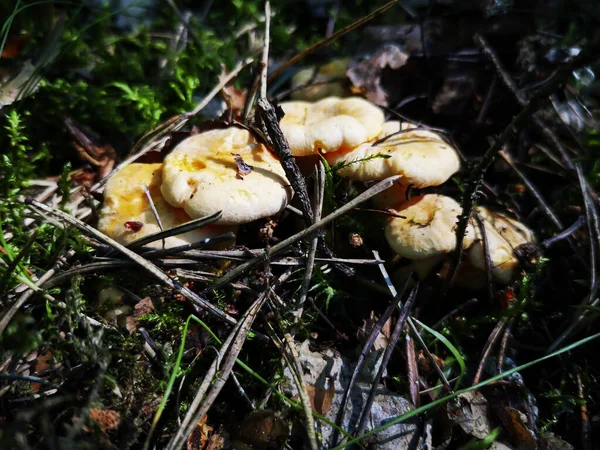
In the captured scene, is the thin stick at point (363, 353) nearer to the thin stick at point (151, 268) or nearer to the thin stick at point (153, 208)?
the thin stick at point (151, 268)

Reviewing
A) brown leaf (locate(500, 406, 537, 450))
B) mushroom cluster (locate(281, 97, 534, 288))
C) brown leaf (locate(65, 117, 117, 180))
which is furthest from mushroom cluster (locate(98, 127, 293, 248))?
brown leaf (locate(500, 406, 537, 450))

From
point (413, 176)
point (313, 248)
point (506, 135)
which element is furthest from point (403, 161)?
point (313, 248)

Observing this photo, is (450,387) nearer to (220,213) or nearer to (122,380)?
(220,213)

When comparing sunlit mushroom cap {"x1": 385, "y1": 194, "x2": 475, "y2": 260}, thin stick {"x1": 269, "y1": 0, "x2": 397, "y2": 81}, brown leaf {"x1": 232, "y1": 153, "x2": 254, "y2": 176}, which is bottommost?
sunlit mushroom cap {"x1": 385, "y1": 194, "x2": 475, "y2": 260}

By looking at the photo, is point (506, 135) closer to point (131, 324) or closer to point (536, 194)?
point (536, 194)

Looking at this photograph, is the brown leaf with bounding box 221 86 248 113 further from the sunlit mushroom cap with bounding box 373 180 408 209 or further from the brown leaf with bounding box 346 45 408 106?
the sunlit mushroom cap with bounding box 373 180 408 209

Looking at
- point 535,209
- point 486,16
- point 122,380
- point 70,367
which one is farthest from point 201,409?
point 486,16
